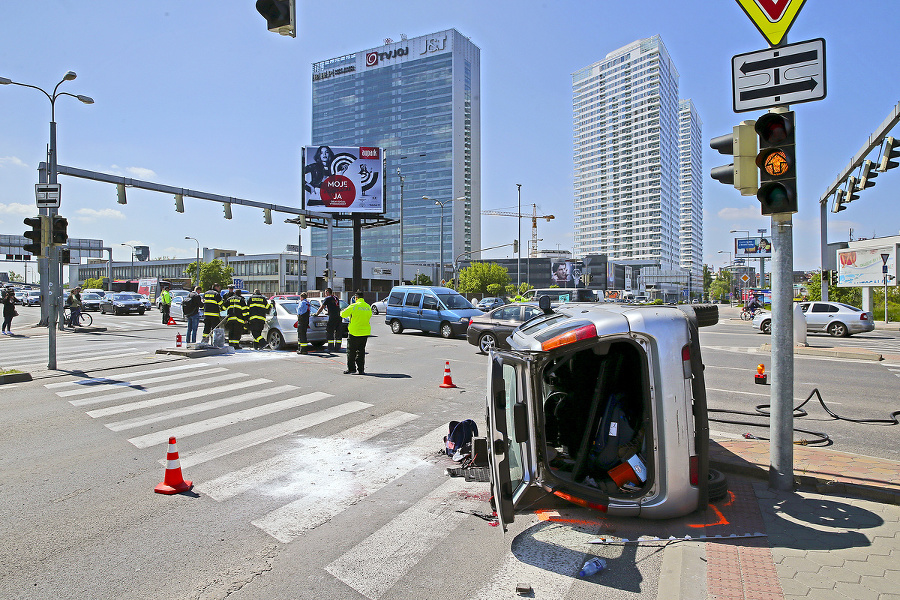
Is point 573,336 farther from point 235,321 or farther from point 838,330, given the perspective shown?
point 838,330

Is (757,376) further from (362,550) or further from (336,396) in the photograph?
(362,550)

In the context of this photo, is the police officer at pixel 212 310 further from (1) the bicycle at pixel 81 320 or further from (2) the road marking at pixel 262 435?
(1) the bicycle at pixel 81 320

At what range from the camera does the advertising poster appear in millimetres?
35344

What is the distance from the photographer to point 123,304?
124 ft

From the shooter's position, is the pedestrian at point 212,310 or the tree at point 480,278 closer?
the pedestrian at point 212,310

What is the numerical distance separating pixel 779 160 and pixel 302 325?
42.2 feet

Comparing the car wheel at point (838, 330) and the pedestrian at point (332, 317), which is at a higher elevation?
the pedestrian at point (332, 317)

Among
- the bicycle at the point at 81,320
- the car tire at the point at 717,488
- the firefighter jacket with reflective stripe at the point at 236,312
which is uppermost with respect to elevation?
the firefighter jacket with reflective stripe at the point at 236,312

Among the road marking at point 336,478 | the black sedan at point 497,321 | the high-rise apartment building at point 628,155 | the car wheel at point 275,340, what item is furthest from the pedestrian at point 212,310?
the high-rise apartment building at point 628,155

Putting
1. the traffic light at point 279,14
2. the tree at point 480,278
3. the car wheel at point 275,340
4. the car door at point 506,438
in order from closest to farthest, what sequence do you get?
1. the car door at point 506,438
2. the traffic light at point 279,14
3. the car wheel at point 275,340
4. the tree at point 480,278

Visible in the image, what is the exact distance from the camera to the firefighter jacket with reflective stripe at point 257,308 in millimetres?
16812

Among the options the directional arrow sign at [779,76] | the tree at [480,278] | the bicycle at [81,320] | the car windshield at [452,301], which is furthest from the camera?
the tree at [480,278]

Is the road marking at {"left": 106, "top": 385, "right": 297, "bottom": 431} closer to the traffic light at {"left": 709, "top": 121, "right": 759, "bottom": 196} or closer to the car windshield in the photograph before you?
the traffic light at {"left": 709, "top": 121, "right": 759, "bottom": 196}

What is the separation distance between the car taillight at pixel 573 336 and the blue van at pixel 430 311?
53.6 ft
